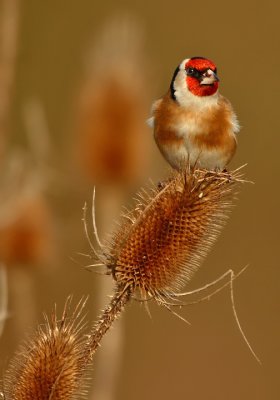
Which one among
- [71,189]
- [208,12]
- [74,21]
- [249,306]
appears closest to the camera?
[71,189]

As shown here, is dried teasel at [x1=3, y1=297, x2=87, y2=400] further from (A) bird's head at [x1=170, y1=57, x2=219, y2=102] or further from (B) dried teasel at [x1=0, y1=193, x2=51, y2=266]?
(B) dried teasel at [x1=0, y1=193, x2=51, y2=266]

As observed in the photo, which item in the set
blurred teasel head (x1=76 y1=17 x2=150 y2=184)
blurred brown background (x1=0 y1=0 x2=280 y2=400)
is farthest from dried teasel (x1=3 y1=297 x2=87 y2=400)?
blurred teasel head (x1=76 y1=17 x2=150 y2=184)

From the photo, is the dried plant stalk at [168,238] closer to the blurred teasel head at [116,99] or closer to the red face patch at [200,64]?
the red face patch at [200,64]

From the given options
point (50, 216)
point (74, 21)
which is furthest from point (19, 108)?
point (50, 216)

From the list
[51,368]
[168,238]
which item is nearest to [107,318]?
[51,368]

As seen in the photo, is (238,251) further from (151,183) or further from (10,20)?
(151,183)

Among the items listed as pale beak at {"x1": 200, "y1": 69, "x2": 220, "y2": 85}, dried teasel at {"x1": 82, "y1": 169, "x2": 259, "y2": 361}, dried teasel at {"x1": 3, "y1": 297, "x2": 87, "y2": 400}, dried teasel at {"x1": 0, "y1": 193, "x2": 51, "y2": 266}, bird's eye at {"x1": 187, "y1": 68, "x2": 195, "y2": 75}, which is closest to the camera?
dried teasel at {"x1": 3, "y1": 297, "x2": 87, "y2": 400}

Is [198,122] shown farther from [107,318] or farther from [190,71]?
[107,318]
